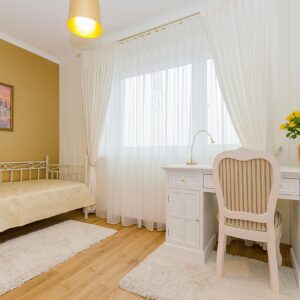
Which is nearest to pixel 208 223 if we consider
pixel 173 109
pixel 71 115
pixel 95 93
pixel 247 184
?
pixel 247 184

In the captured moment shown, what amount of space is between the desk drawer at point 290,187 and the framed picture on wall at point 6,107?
351cm

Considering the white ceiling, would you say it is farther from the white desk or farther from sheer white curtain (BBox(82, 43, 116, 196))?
the white desk

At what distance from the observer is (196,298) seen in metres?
1.31

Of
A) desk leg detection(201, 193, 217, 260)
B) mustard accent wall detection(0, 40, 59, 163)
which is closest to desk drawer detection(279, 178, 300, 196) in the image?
desk leg detection(201, 193, 217, 260)

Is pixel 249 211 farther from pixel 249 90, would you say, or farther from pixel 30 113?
pixel 30 113

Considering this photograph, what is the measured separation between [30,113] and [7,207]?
1868mm

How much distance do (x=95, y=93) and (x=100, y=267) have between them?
2.32 m

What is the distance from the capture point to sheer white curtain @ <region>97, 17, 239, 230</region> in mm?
2312

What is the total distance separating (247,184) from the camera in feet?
4.72

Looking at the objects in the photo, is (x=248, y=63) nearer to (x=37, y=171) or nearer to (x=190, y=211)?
(x=190, y=211)

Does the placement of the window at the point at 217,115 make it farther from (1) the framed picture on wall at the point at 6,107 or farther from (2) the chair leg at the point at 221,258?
(1) the framed picture on wall at the point at 6,107

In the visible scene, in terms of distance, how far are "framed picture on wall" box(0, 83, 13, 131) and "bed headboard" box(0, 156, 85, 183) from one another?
57cm

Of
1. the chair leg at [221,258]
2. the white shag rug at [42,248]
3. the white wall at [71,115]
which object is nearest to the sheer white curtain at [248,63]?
the chair leg at [221,258]

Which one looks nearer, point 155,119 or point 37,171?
point 155,119
